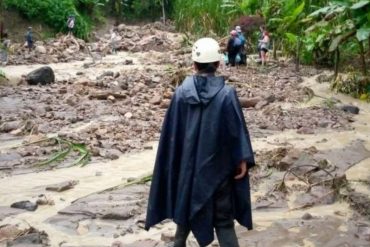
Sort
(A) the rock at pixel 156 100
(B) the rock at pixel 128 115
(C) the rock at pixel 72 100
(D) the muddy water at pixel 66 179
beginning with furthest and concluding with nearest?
(C) the rock at pixel 72 100 < (A) the rock at pixel 156 100 < (B) the rock at pixel 128 115 < (D) the muddy water at pixel 66 179

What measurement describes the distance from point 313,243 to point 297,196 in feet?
3.92

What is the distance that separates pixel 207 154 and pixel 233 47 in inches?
479

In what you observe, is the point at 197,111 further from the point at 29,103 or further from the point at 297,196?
the point at 29,103

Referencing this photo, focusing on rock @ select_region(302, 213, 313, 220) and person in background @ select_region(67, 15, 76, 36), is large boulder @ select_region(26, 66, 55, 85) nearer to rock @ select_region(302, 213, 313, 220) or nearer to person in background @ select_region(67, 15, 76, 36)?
rock @ select_region(302, 213, 313, 220)

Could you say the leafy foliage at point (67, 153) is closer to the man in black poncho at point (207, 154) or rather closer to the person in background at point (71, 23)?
the man in black poncho at point (207, 154)

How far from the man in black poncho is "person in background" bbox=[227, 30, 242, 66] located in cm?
1173

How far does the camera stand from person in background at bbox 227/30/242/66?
49.1ft

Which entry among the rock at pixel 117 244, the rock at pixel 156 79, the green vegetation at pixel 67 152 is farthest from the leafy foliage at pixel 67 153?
the rock at pixel 156 79

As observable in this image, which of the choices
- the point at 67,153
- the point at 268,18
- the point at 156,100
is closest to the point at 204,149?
the point at 67,153

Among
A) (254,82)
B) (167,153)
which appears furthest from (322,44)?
(167,153)

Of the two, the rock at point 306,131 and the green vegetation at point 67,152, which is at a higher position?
the green vegetation at point 67,152

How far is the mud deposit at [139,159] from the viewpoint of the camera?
189 inches

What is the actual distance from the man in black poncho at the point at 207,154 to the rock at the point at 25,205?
246 centimetres

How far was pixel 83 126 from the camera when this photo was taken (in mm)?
9180
